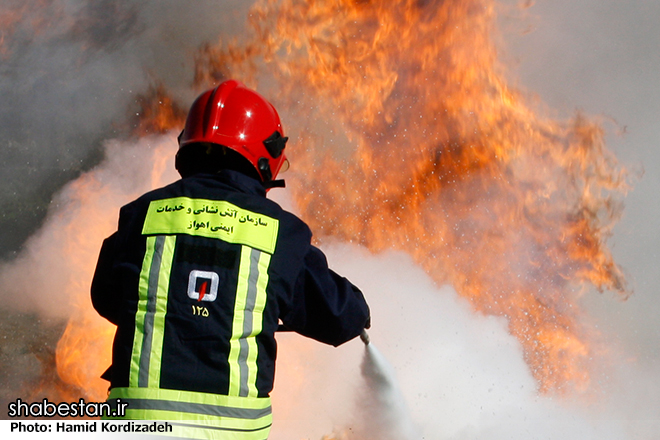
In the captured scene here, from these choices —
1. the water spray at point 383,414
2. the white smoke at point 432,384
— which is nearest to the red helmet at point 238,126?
the water spray at point 383,414

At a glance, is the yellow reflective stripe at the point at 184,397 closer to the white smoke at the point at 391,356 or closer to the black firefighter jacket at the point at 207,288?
the black firefighter jacket at the point at 207,288

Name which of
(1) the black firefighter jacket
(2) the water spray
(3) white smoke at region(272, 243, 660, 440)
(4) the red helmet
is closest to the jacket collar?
(1) the black firefighter jacket

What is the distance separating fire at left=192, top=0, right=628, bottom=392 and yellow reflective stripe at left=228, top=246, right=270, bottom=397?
15.0 feet

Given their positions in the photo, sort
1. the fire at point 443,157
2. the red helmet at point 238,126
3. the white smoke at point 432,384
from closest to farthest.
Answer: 1. the red helmet at point 238,126
2. the white smoke at point 432,384
3. the fire at point 443,157

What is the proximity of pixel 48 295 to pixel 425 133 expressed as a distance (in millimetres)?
4233

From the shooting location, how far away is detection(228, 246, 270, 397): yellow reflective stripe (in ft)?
6.23

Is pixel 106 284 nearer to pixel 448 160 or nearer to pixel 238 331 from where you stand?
pixel 238 331

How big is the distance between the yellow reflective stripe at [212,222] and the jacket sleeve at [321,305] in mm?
185

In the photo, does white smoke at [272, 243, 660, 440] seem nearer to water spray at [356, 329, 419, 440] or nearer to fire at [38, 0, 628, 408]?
water spray at [356, 329, 419, 440]

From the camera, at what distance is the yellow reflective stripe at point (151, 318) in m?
1.88

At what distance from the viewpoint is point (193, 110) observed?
8.39 ft

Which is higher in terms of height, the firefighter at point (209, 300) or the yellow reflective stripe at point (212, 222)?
the yellow reflective stripe at point (212, 222)

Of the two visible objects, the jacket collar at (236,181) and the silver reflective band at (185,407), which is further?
the jacket collar at (236,181)

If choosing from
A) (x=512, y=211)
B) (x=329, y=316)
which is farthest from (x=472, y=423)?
(x=329, y=316)
